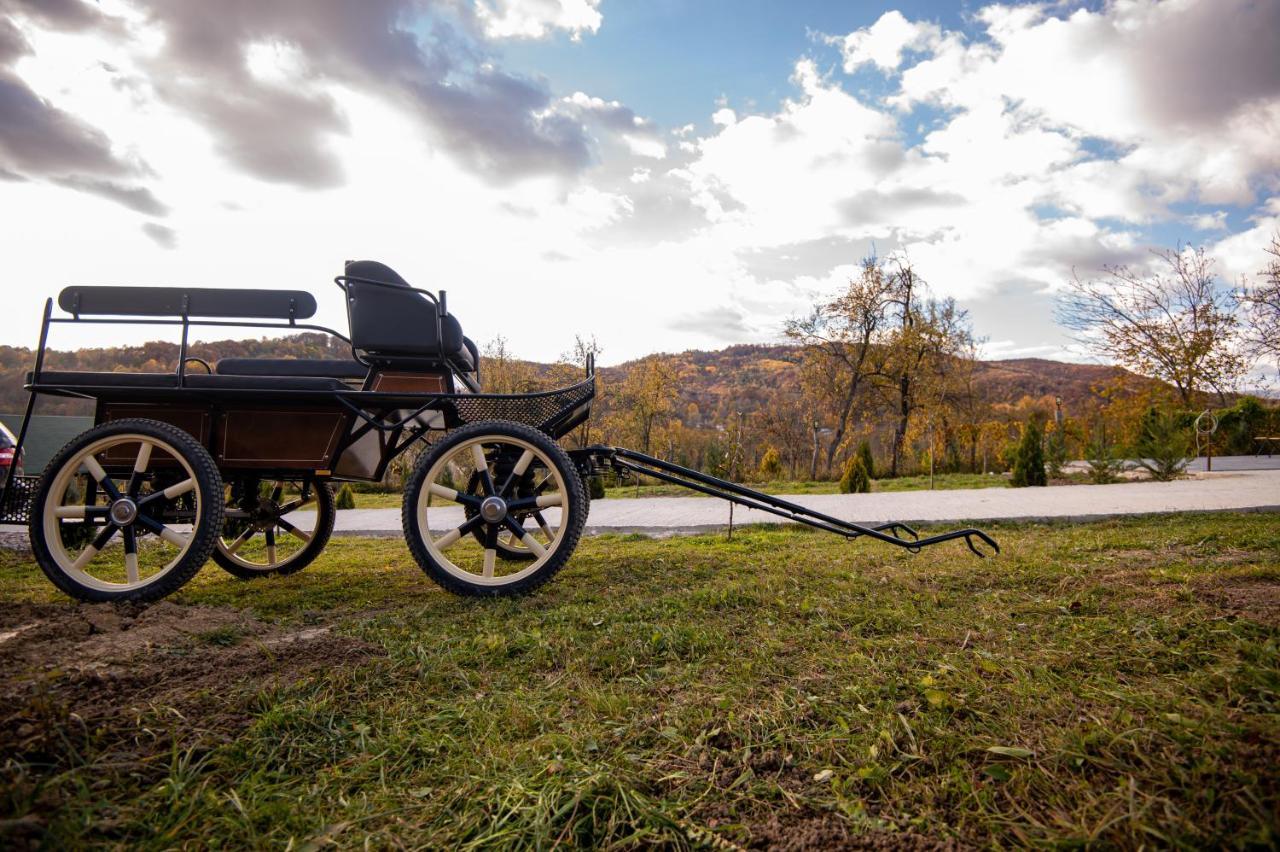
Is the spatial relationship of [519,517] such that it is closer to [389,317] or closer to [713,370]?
[389,317]

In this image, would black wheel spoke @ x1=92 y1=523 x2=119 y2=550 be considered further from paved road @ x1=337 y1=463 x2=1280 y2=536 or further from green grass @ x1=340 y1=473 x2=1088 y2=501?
green grass @ x1=340 y1=473 x2=1088 y2=501

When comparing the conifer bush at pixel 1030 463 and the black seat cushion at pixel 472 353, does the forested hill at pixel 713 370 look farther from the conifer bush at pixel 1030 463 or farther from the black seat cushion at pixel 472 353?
the conifer bush at pixel 1030 463

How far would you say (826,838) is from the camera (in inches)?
44.1

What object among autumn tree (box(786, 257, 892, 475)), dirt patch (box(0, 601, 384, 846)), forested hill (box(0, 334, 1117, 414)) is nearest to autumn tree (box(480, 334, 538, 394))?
forested hill (box(0, 334, 1117, 414))

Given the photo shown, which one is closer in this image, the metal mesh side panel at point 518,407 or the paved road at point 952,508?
the metal mesh side panel at point 518,407

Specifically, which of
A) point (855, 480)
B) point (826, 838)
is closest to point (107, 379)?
point (826, 838)

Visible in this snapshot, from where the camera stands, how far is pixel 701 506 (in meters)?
9.09

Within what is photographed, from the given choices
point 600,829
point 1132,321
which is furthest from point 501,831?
point 1132,321

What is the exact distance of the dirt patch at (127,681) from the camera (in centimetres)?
132

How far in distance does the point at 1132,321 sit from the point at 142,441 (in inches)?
842

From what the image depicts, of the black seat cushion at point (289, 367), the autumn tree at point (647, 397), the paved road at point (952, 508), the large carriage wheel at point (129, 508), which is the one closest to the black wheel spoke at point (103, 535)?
the large carriage wheel at point (129, 508)

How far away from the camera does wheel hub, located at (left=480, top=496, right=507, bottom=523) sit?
3162 mm

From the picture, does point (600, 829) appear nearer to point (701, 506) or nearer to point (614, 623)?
point (614, 623)

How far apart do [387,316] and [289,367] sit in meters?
1.04
